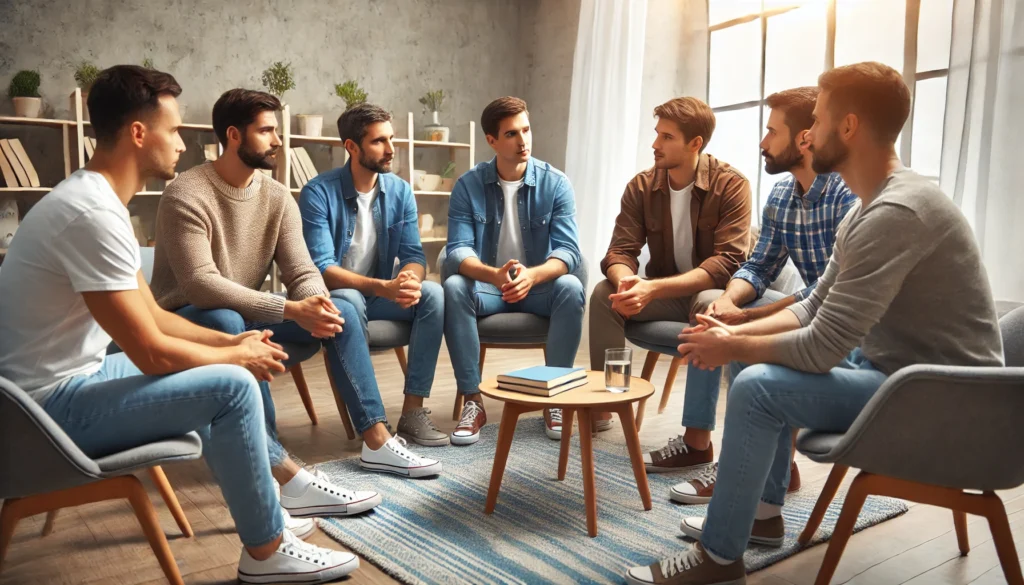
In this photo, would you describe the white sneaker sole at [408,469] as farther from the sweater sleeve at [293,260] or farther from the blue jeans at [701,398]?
the blue jeans at [701,398]

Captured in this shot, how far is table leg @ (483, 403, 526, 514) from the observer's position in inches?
84.7

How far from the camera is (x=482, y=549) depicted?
1960 millimetres

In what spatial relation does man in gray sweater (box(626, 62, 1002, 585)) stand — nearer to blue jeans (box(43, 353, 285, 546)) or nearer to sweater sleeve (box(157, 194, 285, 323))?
blue jeans (box(43, 353, 285, 546))

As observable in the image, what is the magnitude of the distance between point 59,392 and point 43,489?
0.19 m

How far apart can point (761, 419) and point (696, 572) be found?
14.6 inches

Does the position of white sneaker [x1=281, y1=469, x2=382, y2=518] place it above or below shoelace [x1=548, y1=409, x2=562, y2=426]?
below

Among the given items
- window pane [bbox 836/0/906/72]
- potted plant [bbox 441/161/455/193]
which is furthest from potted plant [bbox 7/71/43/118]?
window pane [bbox 836/0/906/72]

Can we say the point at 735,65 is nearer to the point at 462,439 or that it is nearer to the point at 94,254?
the point at 462,439

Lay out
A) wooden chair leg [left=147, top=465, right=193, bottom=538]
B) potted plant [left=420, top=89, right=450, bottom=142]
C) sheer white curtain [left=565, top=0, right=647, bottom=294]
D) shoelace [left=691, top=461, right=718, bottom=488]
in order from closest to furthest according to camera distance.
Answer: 1. wooden chair leg [left=147, top=465, right=193, bottom=538]
2. shoelace [left=691, top=461, right=718, bottom=488]
3. sheer white curtain [left=565, top=0, right=647, bottom=294]
4. potted plant [left=420, top=89, right=450, bottom=142]

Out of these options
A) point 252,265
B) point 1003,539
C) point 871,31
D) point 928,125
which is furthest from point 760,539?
point 871,31

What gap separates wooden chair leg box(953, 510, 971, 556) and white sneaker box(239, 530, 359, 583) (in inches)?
59.7

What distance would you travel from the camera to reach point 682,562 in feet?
5.57

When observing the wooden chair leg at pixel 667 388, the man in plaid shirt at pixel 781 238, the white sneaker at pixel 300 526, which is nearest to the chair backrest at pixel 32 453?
the white sneaker at pixel 300 526

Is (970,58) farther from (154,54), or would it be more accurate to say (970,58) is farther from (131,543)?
(154,54)
